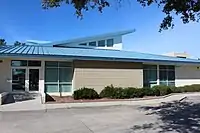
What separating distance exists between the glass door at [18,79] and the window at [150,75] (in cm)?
1151

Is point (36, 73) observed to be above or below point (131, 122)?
above

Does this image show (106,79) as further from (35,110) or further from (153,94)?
(35,110)

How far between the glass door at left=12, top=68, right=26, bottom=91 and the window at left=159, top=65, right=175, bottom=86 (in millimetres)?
13719

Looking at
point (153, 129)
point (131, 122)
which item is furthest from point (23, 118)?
point (153, 129)

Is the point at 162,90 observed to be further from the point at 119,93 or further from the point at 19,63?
the point at 19,63

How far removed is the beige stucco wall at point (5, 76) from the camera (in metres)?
22.8

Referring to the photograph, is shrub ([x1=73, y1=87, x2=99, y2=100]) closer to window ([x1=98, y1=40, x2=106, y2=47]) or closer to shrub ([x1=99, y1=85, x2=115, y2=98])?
shrub ([x1=99, y1=85, x2=115, y2=98])

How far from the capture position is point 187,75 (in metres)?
31.7

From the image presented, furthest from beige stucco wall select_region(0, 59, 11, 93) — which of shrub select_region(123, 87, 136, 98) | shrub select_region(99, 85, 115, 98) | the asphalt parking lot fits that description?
the asphalt parking lot

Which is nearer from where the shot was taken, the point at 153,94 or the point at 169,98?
the point at 169,98

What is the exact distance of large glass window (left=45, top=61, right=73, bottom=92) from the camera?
944 inches

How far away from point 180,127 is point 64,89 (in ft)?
50.1

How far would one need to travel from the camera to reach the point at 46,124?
37.6 ft

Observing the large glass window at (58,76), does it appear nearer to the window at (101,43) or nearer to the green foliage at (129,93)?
the green foliage at (129,93)
